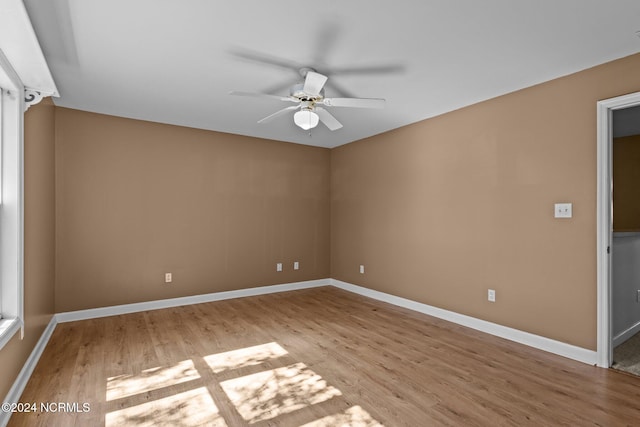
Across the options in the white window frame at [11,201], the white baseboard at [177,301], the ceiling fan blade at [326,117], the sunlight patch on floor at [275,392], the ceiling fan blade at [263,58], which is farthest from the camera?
A: the white baseboard at [177,301]

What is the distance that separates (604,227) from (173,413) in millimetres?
3345

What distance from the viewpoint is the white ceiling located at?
1.98m

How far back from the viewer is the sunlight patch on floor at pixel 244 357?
267cm

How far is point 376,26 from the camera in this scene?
85.0 inches

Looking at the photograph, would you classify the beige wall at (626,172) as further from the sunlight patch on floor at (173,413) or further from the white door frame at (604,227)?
the sunlight patch on floor at (173,413)

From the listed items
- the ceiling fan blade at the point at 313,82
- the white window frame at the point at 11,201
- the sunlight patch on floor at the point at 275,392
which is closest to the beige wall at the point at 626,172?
the ceiling fan blade at the point at 313,82

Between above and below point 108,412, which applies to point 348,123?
above

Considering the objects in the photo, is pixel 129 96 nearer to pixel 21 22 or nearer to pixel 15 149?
pixel 15 149

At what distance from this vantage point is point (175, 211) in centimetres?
440

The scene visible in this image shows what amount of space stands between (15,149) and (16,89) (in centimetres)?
38

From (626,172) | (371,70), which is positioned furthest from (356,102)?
(626,172)

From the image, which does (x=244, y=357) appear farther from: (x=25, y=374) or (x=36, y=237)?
(x=36, y=237)

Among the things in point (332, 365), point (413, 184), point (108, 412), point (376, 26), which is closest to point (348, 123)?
point (413, 184)

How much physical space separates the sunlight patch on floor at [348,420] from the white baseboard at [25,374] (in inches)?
67.2
